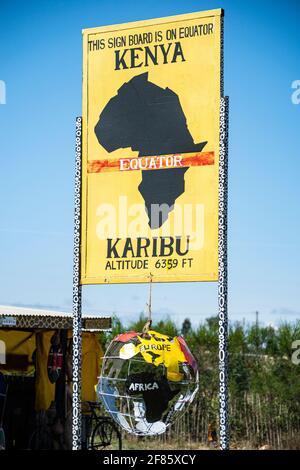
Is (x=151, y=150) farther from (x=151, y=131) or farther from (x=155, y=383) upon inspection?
(x=155, y=383)

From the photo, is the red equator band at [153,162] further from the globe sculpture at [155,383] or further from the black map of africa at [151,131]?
the globe sculpture at [155,383]

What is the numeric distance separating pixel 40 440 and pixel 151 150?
27.0 ft

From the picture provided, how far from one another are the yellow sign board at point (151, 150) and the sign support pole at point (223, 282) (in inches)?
3.0

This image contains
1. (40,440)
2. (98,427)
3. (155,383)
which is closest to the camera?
(155,383)

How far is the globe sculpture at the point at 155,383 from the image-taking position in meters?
7.70

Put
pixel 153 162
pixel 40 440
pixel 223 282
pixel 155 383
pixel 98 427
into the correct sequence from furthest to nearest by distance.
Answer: pixel 98 427, pixel 40 440, pixel 153 162, pixel 155 383, pixel 223 282

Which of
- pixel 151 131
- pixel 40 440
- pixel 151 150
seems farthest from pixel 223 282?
pixel 40 440

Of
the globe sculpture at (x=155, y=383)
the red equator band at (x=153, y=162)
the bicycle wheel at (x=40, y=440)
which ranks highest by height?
the red equator band at (x=153, y=162)

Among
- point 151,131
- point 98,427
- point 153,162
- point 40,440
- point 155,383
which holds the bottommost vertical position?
point 40,440

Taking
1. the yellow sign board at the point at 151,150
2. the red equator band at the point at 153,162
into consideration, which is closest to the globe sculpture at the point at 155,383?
the yellow sign board at the point at 151,150

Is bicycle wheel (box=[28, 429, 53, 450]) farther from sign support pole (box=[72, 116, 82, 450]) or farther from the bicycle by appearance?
sign support pole (box=[72, 116, 82, 450])

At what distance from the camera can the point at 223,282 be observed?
7.58 m

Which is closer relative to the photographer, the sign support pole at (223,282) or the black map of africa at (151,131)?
the sign support pole at (223,282)

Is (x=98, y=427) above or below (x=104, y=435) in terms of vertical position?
above
